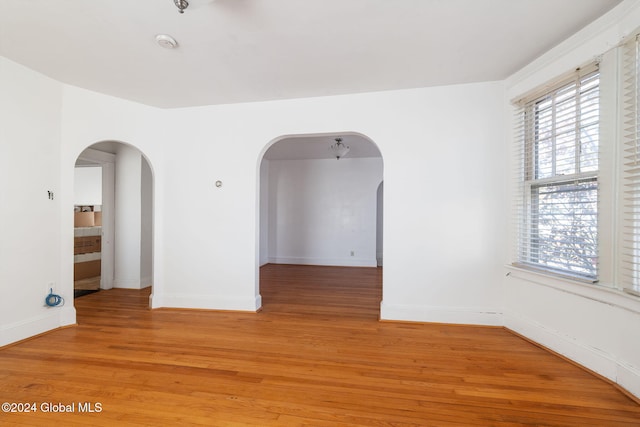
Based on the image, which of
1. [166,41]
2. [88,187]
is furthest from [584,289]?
[88,187]

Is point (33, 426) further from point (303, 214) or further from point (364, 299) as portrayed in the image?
point (303, 214)

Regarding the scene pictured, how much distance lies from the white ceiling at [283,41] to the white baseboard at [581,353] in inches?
96.4

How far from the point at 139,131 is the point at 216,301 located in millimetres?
2328

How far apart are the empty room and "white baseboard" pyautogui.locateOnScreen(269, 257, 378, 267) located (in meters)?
2.78

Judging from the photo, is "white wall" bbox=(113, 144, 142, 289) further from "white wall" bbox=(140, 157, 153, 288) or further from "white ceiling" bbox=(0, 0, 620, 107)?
"white ceiling" bbox=(0, 0, 620, 107)

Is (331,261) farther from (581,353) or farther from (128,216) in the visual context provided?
(581,353)

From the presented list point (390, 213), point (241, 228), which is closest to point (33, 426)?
point (241, 228)

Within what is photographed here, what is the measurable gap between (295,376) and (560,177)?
2.73 meters

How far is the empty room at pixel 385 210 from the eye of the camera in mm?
1919

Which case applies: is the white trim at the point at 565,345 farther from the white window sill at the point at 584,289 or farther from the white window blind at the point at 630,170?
the white window blind at the point at 630,170

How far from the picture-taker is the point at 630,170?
1935 mm

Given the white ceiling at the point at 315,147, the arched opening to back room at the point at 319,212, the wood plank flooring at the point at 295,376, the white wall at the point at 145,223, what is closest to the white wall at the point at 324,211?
the arched opening to back room at the point at 319,212

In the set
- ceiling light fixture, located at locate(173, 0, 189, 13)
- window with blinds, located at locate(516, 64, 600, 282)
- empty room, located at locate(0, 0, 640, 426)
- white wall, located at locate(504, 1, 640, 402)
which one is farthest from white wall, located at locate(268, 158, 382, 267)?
ceiling light fixture, located at locate(173, 0, 189, 13)

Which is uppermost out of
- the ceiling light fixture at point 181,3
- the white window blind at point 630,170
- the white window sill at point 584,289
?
the ceiling light fixture at point 181,3
